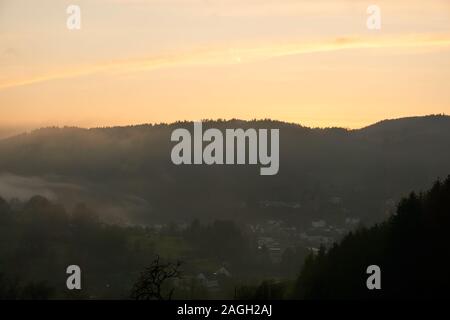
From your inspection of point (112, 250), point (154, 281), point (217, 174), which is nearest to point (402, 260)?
point (154, 281)

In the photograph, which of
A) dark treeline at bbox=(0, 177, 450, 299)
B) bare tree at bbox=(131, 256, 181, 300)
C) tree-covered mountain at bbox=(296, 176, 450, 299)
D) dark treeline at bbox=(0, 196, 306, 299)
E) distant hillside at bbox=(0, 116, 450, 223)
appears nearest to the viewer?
bare tree at bbox=(131, 256, 181, 300)

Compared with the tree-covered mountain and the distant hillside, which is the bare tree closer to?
the tree-covered mountain

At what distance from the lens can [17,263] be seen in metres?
95.2

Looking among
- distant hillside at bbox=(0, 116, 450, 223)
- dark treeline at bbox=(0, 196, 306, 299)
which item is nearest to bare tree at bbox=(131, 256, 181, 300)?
dark treeline at bbox=(0, 196, 306, 299)

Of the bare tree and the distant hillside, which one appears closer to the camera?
the bare tree

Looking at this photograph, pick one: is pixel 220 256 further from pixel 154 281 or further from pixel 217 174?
pixel 154 281

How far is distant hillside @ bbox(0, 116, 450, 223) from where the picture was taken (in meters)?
128

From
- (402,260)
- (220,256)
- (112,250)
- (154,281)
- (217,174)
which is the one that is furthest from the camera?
(217,174)

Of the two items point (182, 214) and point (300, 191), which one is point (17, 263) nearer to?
point (182, 214)

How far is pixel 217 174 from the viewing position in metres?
133

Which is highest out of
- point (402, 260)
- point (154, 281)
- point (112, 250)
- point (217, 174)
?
point (217, 174)
